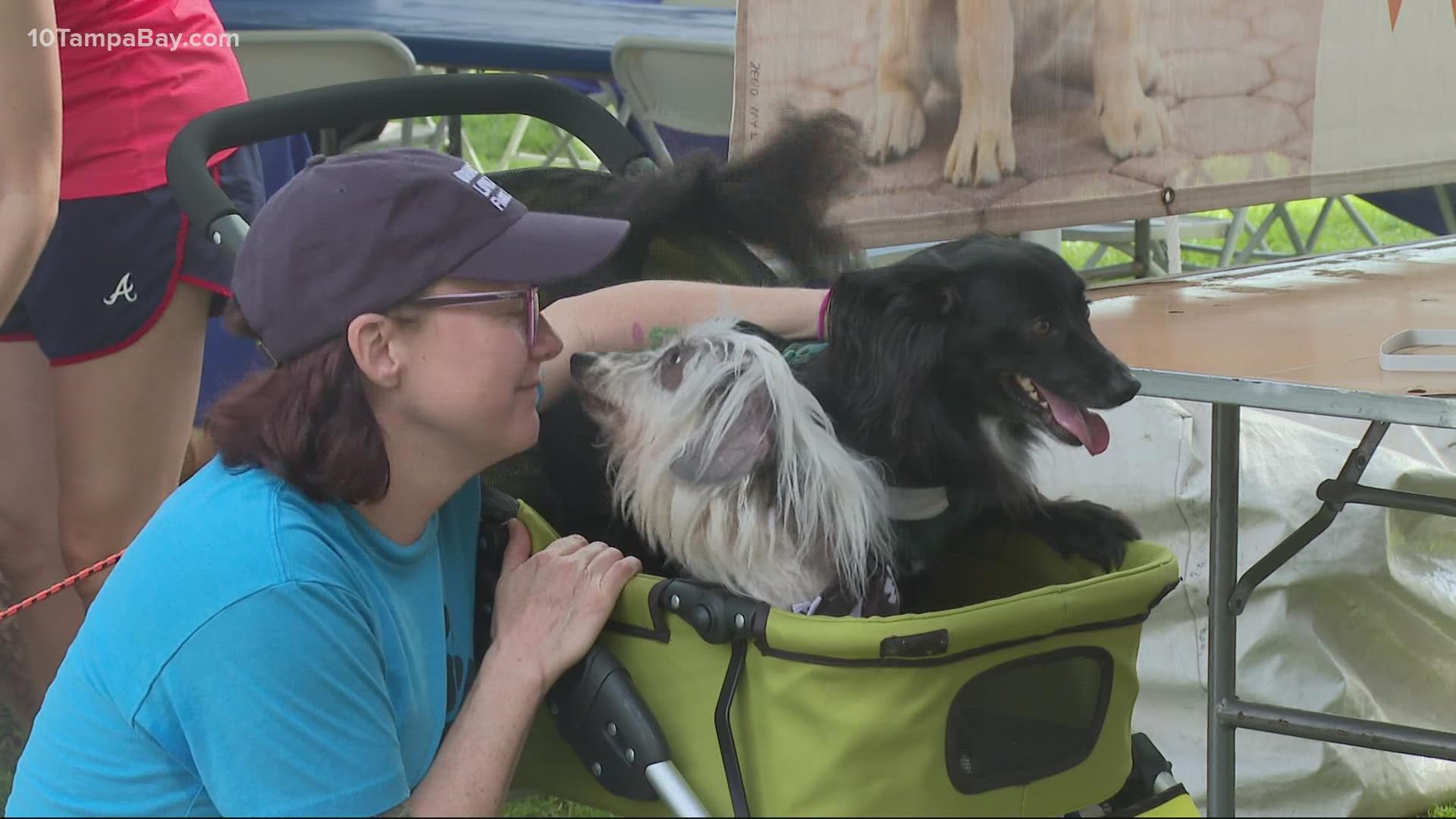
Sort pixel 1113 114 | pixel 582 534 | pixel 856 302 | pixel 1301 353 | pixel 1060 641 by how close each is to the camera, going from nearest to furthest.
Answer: pixel 1060 641
pixel 856 302
pixel 582 534
pixel 1301 353
pixel 1113 114

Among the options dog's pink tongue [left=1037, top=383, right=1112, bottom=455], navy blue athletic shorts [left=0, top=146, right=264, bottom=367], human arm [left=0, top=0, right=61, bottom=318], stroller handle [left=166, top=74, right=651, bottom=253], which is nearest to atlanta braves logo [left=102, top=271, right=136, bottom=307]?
navy blue athletic shorts [left=0, top=146, right=264, bottom=367]

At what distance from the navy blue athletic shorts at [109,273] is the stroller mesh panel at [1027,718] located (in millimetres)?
1459

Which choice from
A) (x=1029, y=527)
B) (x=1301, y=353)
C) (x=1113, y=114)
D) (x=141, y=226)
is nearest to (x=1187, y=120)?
(x=1113, y=114)

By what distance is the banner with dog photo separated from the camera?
244 centimetres

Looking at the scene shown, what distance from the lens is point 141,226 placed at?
228 centimetres

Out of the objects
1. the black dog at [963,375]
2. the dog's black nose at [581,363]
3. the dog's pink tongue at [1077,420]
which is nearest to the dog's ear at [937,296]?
the black dog at [963,375]

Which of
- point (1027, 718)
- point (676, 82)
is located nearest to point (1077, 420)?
point (1027, 718)

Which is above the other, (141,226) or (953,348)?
(953,348)

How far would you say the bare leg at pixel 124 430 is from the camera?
7.45ft

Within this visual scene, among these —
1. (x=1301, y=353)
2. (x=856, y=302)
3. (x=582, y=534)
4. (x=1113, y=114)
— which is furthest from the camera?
(x=1113, y=114)

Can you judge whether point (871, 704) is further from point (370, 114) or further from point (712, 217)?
point (370, 114)

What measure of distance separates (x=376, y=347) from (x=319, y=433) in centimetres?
9

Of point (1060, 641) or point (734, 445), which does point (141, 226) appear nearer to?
point (734, 445)

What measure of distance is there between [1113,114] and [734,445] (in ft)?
5.20
